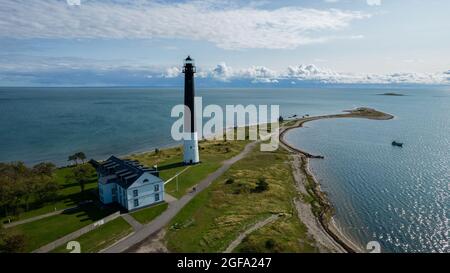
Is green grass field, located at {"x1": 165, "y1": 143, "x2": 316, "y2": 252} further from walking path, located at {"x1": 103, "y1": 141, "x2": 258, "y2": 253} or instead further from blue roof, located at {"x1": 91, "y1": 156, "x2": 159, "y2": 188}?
blue roof, located at {"x1": 91, "y1": 156, "x2": 159, "y2": 188}

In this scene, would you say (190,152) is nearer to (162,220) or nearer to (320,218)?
(162,220)

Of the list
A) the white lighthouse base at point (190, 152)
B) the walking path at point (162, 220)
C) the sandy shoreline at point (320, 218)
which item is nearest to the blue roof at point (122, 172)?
the walking path at point (162, 220)

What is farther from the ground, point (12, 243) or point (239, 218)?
point (12, 243)

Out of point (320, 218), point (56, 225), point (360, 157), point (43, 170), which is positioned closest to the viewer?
point (56, 225)

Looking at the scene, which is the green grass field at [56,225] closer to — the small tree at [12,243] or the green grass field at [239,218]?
the small tree at [12,243]

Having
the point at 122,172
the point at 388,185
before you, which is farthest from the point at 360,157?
the point at 122,172

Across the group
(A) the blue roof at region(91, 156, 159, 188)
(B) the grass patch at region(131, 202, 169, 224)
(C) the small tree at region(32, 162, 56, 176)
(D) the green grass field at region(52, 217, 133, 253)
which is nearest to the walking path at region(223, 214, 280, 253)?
(B) the grass patch at region(131, 202, 169, 224)
